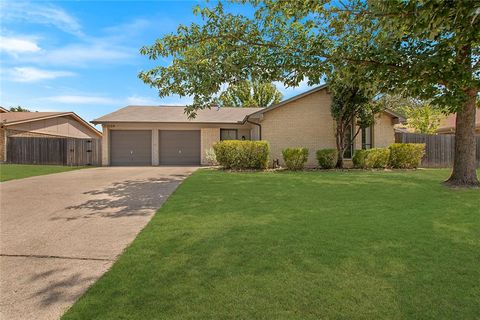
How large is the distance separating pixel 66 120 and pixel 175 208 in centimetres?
2607

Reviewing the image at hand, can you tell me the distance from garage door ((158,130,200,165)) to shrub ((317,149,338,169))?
8817mm

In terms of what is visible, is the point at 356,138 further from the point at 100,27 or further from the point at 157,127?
the point at 100,27

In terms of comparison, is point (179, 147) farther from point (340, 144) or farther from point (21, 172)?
point (340, 144)

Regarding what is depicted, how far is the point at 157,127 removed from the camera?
2038 cm

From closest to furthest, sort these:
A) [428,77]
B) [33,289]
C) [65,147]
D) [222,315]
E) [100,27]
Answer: [222,315], [33,289], [428,77], [100,27], [65,147]

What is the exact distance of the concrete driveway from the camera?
9.45 feet

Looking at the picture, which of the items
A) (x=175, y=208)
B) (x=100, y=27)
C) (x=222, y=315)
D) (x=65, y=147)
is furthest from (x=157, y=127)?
(x=222, y=315)

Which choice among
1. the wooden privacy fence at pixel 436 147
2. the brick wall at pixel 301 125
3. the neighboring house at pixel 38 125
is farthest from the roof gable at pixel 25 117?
the wooden privacy fence at pixel 436 147

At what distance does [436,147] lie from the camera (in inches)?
698

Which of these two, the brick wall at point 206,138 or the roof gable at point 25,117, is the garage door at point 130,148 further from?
the roof gable at point 25,117

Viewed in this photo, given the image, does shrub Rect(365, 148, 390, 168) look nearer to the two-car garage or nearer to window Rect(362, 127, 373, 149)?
window Rect(362, 127, 373, 149)

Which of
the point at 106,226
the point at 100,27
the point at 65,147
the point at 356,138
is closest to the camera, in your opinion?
the point at 106,226

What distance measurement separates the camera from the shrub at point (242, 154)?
14.9 meters

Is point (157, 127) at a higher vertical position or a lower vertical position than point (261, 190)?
higher
